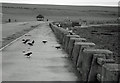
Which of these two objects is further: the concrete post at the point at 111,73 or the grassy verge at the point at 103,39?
the grassy verge at the point at 103,39

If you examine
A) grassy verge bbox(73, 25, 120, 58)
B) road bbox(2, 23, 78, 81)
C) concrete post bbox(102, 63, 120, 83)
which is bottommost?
grassy verge bbox(73, 25, 120, 58)

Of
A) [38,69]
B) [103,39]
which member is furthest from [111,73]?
[103,39]

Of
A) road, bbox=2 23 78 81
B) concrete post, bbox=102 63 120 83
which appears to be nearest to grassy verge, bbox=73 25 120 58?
road, bbox=2 23 78 81

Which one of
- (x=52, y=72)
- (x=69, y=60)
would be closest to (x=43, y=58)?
(x=69, y=60)

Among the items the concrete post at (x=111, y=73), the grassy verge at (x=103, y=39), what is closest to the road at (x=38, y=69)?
the concrete post at (x=111, y=73)

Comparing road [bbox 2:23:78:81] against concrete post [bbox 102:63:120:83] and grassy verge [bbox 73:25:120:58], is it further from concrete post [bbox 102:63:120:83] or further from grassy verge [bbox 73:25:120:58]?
grassy verge [bbox 73:25:120:58]

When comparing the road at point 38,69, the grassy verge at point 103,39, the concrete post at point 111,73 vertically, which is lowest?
the grassy verge at point 103,39

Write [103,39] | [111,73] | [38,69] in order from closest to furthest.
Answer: [111,73] → [38,69] → [103,39]

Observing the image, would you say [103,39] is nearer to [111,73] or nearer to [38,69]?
[38,69]

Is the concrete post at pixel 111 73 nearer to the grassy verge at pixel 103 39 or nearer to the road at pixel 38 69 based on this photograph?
the road at pixel 38 69

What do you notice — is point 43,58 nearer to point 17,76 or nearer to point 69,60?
point 69,60

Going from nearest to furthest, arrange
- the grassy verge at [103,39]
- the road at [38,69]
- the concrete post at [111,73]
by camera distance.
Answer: the concrete post at [111,73]
the road at [38,69]
the grassy verge at [103,39]

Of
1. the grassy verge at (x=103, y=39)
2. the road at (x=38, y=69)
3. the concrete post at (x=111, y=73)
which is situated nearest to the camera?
the concrete post at (x=111, y=73)

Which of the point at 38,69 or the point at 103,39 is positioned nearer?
the point at 38,69
